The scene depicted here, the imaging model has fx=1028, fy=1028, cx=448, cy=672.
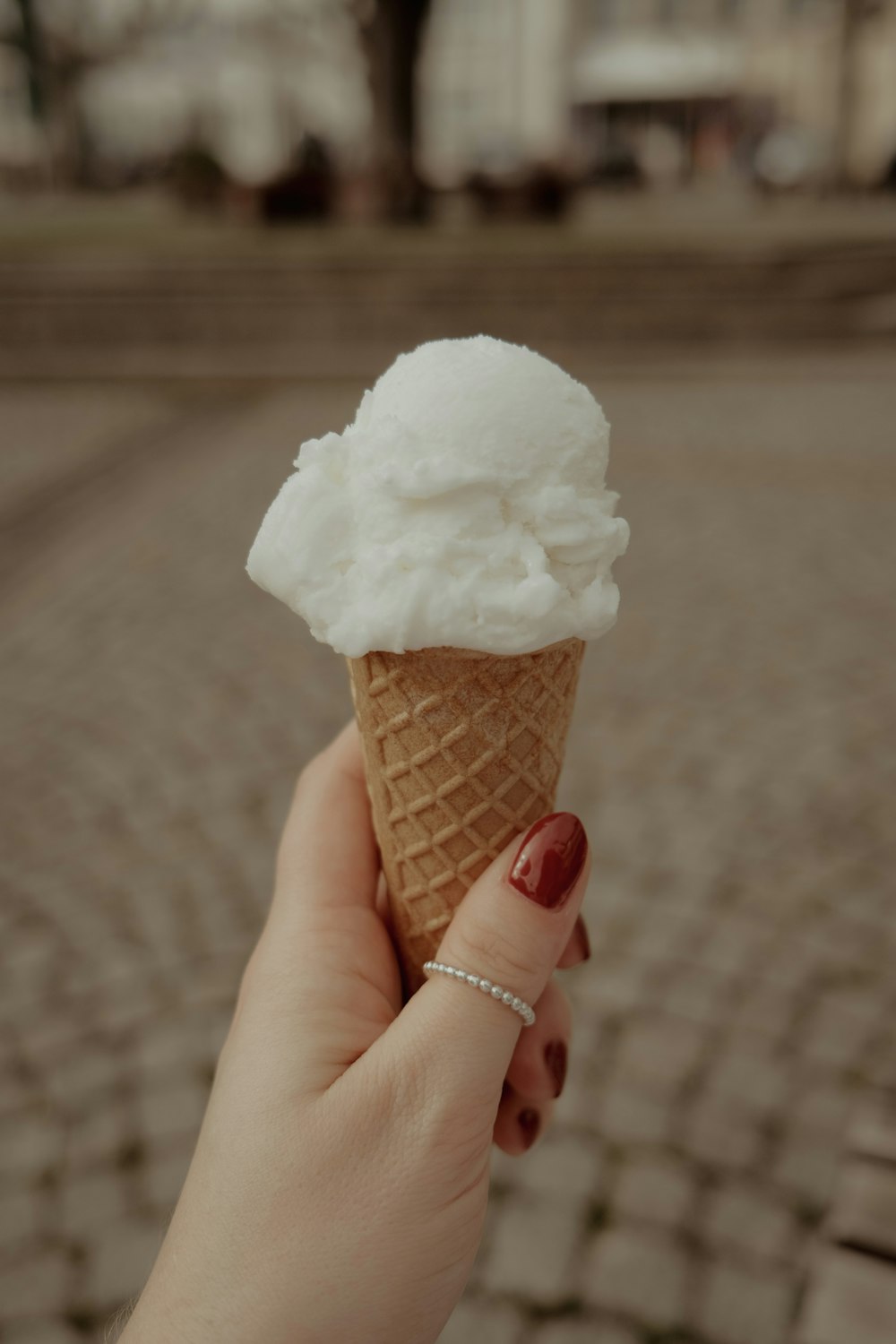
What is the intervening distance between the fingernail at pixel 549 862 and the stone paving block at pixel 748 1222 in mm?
1272

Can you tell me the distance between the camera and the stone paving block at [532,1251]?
2.12 metres

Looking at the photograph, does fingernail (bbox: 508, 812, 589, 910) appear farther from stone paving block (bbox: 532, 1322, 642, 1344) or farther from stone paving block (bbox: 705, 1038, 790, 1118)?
stone paving block (bbox: 705, 1038, 790, 1118)

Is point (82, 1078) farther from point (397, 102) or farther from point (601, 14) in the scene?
point (601, 14)

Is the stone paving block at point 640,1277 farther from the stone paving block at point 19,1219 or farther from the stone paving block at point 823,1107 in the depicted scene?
the stone paving block at point 19,1219

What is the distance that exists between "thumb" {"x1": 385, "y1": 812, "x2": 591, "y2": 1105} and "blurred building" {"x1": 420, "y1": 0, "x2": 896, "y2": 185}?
107 feet

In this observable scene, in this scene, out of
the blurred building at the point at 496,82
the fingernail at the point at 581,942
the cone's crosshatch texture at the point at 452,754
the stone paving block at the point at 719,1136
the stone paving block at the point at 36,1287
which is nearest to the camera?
the cone's crosshatch texture at the point at 452,754

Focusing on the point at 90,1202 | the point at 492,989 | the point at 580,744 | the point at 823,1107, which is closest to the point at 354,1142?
the point at 492,989

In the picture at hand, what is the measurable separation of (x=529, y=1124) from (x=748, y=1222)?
83cm

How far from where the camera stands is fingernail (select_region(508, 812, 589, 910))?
1377 mm

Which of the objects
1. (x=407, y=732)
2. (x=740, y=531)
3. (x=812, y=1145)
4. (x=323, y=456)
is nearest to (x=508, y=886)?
(x=407, y=732)

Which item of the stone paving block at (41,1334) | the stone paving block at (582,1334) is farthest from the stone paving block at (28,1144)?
the stone paving block at (582,1334)

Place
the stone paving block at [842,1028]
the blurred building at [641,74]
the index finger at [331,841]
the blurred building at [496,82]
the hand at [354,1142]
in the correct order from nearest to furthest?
1. the hand at [354,1142]
2. the index finger at [331,841]
3. the stone paving block at [842,1028]
4. the blurred building at [641,74]
5. the blurred building at [496,82]

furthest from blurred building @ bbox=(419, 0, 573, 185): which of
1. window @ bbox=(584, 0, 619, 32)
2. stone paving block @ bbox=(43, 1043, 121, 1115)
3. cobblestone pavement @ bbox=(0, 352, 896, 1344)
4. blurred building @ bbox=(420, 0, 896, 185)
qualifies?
stone paving block @ bbox=(43, 1043, 121, 1115)

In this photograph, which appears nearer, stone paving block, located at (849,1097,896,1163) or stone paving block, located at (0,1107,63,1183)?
stone paving block, located at (849,1097,896,1163)
